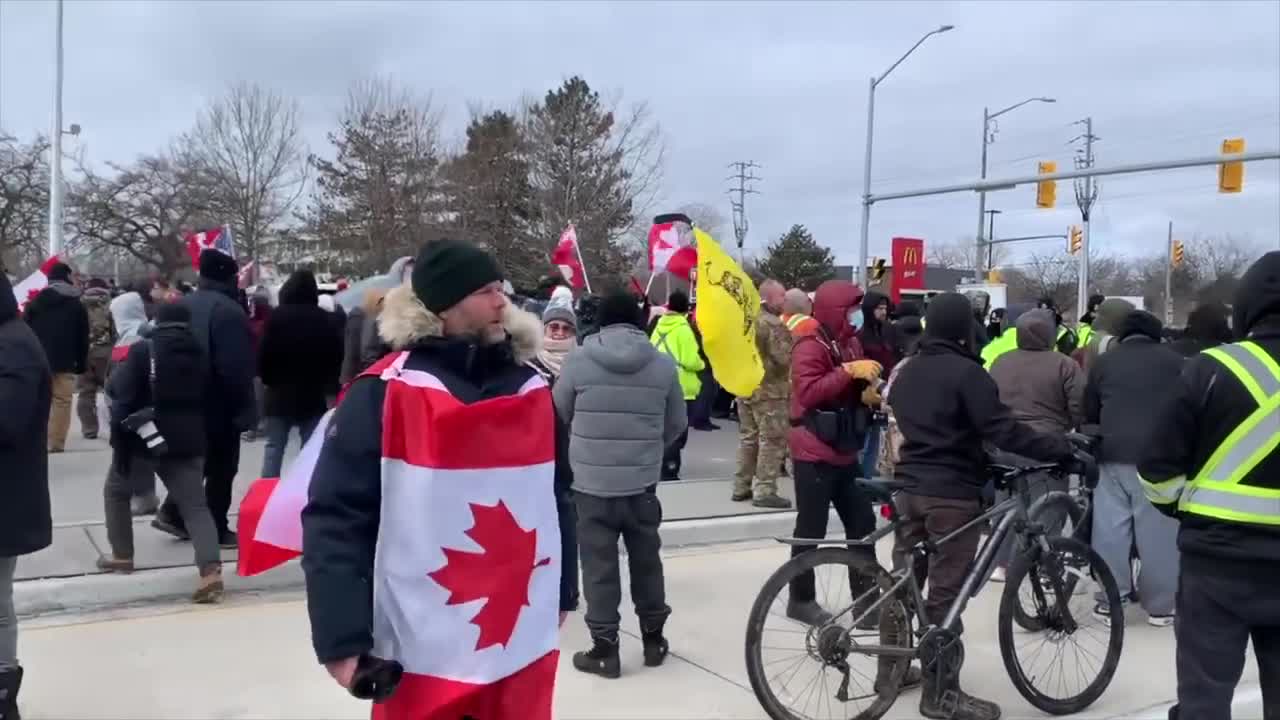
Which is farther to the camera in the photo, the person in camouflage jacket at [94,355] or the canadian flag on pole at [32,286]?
the person in camouflage jacket at [94,355]

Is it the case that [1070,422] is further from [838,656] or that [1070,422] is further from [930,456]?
[838,656]

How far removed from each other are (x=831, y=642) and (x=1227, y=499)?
1.74 meters

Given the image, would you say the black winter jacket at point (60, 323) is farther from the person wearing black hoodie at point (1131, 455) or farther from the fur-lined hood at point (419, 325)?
the person wearing black hoodie at point (1131, 455)

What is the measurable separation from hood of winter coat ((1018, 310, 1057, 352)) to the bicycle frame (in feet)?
8.16

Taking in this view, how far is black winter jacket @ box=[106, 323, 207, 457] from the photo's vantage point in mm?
6676

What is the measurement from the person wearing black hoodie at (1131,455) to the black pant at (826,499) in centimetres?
162

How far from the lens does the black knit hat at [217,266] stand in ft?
26.2

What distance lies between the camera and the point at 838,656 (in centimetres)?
488

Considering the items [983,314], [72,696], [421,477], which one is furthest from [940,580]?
[983,314]

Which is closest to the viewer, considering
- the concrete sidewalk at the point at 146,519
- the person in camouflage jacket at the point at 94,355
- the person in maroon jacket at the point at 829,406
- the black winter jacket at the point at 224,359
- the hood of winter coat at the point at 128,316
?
the person in maroon jacket at the point at 829,406

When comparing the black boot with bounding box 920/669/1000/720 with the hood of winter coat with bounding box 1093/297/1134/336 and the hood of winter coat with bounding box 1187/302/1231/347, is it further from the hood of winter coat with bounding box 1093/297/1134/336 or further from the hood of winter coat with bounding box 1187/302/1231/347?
the hood of winter coat with bounding box 1093/297/1134/336

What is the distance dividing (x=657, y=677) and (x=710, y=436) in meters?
9.14

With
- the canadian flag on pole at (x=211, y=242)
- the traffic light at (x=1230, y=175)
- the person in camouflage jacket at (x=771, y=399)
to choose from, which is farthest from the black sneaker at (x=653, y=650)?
the traffic light at (x=1230, y=175)

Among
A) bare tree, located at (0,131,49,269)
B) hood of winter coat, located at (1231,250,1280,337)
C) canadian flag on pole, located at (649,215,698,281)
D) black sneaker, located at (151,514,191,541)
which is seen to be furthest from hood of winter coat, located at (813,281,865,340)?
bare tree, located at (0,131,49,269)
